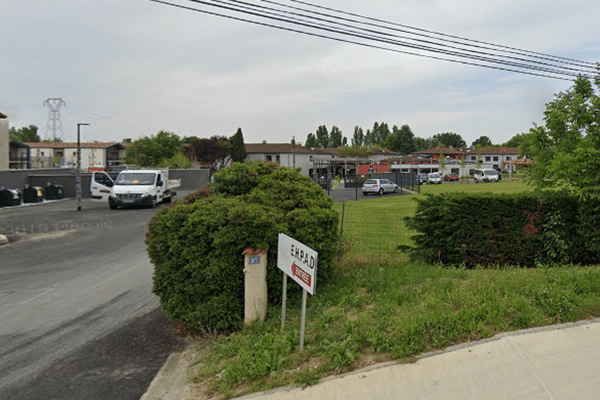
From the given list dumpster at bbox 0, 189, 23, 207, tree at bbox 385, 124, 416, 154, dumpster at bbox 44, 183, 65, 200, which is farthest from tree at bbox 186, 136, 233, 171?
tree at bbox 385, 124, 416, 154

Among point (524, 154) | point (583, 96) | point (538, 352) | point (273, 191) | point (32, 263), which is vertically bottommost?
point (32, 263)

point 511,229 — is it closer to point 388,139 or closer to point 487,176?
point 487,176

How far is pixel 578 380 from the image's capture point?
13.7ft

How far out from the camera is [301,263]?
507 centimetres

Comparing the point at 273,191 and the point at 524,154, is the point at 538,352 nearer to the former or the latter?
the point at 273,191

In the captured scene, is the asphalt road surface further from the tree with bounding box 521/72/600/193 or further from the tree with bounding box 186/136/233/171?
the tree with bounding box 186/136/233/171

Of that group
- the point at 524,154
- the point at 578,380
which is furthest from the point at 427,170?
the point at 578,380

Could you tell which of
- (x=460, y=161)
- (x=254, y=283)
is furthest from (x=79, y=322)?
(x=460, y=161)

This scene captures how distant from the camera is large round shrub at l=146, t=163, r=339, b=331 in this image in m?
6.02

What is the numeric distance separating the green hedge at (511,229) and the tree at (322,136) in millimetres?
149934

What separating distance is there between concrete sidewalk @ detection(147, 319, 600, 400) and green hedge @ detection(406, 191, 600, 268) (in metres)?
3.05

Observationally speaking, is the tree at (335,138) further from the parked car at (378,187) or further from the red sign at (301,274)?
the red sign at (301,274)

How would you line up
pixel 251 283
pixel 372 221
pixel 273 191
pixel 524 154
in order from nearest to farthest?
pixel 251 283 < pixel 273 191 < pixel 524 154 < pixel 372 221

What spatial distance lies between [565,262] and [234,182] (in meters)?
6.06
